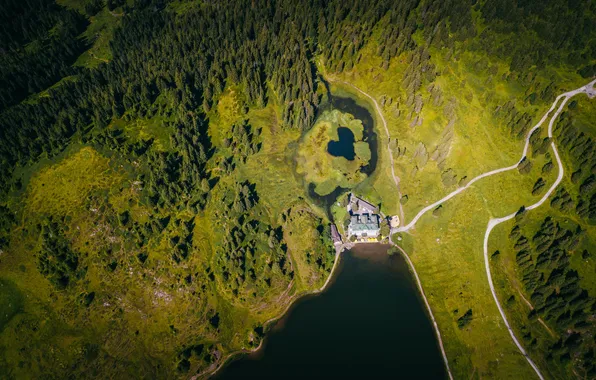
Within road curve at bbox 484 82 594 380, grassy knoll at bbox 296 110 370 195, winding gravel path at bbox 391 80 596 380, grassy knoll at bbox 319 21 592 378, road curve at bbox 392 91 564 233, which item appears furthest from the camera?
grassy knoll at bbox 296 110 370 195

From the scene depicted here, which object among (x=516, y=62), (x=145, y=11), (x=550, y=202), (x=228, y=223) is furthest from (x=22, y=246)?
(x=516, y=62)

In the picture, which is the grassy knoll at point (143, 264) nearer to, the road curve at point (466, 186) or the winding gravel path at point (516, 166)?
the road curve at point (466, 186)

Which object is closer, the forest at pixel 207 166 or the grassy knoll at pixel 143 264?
the grassy knoll at pixel 143 264

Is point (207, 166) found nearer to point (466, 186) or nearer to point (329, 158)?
point (329, 158)

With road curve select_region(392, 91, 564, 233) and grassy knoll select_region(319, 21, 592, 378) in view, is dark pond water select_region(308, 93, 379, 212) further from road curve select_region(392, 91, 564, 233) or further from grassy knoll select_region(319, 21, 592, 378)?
road curve select_region(392, 91, 564, 233)

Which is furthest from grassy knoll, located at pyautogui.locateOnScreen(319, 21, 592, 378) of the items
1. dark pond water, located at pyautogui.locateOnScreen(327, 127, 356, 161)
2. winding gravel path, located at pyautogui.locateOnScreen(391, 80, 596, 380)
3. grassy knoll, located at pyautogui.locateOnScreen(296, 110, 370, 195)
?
dark pond water, located at pyautogui.locateOnScreen(327, 127, 356, 161)

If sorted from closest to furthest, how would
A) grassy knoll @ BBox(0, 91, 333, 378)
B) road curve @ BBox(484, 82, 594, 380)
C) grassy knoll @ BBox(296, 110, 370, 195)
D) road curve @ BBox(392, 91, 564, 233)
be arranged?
1. road curve @ BBox(484, 82, 594, 380)
2. grassy knoll @ BBox(0, 91, 333, 378)
3. road curve @ BBox(392, 91, 564, 233)
4. grassy knoll @ BBox(296, 110, 370, 195)

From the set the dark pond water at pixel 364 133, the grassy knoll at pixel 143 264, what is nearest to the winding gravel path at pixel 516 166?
the dark pond water at pixel 364 133
